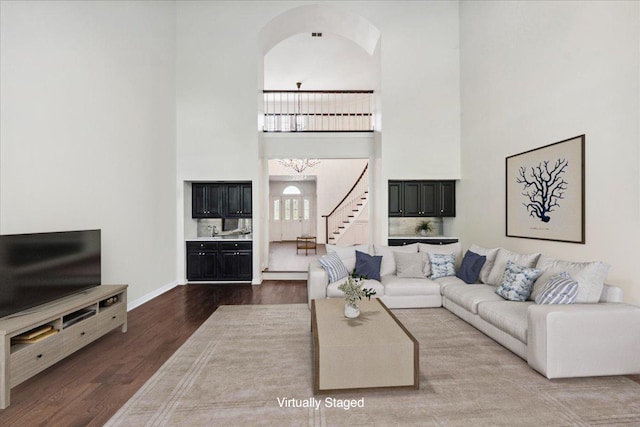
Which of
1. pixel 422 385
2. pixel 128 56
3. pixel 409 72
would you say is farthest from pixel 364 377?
pixel 409 72

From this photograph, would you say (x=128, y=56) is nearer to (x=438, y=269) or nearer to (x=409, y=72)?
(x=409, y=72)

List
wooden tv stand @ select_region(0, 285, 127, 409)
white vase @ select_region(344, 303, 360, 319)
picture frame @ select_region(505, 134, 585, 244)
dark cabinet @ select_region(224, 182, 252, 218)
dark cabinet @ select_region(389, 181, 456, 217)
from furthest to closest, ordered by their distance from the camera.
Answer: dark cabinet @ select_region(224, 182, 252, 218) < dark cabinet @ select_region(389, 181, 456, 217) < picture frame @ select_region(505, 134, 585, 244) < white vase @ select_region(344, 303, 360, 319) < wooden tv stand @ select_region(0, 285, 127, 409)

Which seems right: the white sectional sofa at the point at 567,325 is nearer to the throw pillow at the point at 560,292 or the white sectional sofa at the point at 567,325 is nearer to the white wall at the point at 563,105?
the throw pillow at the point at 560,292

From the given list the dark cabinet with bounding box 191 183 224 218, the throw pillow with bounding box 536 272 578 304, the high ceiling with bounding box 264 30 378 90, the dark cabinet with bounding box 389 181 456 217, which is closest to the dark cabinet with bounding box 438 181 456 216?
the dark cabinet with bounding box 389 181 456 217

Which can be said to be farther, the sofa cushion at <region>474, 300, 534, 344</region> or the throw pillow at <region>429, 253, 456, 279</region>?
the throw pillow at <region>429, 253, 456, 279</region>

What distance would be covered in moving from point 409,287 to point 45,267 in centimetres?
417

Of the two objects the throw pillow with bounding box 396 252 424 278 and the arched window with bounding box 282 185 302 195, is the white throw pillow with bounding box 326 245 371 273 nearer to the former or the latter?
the throw pillow with bounding box 396 252 424 278

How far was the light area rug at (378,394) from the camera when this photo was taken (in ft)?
7.30

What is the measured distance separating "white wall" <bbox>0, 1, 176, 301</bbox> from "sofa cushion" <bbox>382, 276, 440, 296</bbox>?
3811 millimetres

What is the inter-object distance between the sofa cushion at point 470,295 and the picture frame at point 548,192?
1.08 metres

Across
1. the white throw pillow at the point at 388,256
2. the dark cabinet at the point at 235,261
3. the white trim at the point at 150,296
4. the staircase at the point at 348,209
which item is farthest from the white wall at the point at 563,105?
the white trim at the point at 150,296

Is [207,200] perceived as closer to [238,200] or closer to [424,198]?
[238,200]

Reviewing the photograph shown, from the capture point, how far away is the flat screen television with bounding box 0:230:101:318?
2670 millimetres

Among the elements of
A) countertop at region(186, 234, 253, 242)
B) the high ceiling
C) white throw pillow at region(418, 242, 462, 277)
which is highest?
the high ceiling
